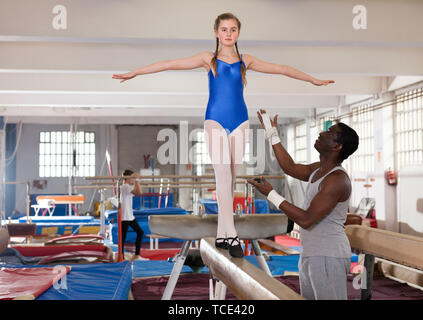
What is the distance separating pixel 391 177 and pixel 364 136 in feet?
7.04


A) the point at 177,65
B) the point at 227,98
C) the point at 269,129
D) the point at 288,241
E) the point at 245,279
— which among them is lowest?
the point at 288,241

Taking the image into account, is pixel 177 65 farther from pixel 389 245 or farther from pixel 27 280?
pixel 27 280

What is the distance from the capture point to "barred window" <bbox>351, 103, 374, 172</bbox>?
13181 millimetres

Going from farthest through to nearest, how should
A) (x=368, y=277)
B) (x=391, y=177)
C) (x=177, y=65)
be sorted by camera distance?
(x=391, y=177), (x=368, y=277), (x=177, y=65)

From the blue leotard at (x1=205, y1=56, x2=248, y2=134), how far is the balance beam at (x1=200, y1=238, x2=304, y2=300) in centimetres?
62

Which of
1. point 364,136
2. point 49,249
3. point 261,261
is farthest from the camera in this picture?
point 364,136

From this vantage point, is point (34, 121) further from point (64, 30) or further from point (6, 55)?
point (64, 30)

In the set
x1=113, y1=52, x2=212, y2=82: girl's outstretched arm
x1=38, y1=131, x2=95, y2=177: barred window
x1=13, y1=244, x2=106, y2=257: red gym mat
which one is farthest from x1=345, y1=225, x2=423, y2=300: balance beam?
x1=38, y1=131, x2=95, y2=177: barred window

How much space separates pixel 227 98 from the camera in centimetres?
223

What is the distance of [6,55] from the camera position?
883 centimetres

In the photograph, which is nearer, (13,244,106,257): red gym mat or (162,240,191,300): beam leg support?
(162,240,191,300): beam leg support

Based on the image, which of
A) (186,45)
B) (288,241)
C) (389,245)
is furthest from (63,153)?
(389,245)

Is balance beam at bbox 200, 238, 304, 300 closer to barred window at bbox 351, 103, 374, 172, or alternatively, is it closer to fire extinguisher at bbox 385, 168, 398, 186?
fire extinguisher at bbox 385, 168, 398, 186
